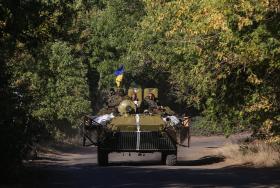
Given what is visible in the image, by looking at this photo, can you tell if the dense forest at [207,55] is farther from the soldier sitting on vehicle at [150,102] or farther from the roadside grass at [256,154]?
the soldier sitting on vehicle at [150,102]

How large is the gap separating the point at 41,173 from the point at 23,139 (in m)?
4.44

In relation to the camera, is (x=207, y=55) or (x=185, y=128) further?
(x=185, y=128)

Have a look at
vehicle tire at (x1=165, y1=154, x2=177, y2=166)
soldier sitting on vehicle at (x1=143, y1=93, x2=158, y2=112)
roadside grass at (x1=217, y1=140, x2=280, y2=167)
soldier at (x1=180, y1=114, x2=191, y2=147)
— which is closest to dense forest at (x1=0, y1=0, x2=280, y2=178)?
soldier at (x1=180, y1=114, x2=191, y2=147)

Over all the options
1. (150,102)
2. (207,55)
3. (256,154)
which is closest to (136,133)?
(150,102)

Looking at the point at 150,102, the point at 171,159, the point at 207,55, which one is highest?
the point at 207,55

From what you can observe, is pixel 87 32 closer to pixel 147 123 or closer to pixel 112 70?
pixel 112 70

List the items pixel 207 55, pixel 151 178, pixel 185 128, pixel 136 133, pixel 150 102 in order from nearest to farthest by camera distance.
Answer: pixel 207 55 < pixel 151 178 < pixel 136 133 < pixel 185 128 < pixel 150 102

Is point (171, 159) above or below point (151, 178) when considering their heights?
above

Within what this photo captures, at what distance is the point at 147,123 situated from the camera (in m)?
24.8

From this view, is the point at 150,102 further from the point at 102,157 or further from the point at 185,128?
the point at 102,157

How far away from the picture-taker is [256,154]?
27.4 meters

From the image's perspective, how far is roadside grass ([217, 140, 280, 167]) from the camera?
2545 centimetres

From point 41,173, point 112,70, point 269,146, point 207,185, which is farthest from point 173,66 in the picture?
point 112,70

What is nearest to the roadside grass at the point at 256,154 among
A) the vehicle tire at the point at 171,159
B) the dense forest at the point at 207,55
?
the dense forest at the point at 207,55
